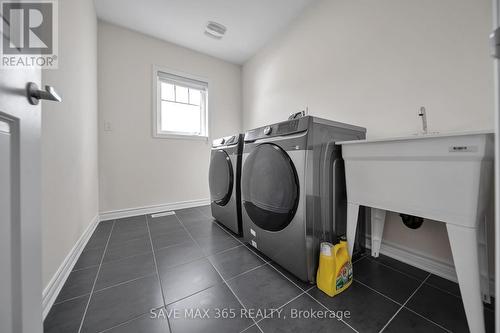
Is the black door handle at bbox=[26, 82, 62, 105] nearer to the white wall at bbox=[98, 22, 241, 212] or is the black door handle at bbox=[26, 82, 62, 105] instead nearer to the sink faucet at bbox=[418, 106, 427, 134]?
the sink faucet at bbox=[418, 106, 427, 134]

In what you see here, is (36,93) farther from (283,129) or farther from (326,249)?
(326,249)

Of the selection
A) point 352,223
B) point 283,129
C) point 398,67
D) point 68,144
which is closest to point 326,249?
point 352,223

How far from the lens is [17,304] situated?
0.42 metres

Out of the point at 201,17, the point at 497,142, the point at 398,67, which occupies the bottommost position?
the point at 497,142

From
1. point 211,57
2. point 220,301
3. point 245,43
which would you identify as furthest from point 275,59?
point 220,301

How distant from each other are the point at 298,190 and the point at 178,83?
2.51 meters

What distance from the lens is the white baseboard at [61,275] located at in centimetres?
77

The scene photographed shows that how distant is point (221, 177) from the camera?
65.2 inches

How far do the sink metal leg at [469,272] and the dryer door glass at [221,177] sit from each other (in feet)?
4.30

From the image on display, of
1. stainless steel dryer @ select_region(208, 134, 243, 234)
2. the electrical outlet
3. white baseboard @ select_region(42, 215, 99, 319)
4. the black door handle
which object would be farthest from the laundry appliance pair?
the electrical outlet

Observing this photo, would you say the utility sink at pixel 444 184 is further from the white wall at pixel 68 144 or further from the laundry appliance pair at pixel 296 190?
the white wall at pixel 68 144

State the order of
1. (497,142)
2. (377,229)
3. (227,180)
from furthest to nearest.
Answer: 1. (227,180)
2. (377,229)
3. (497,142)

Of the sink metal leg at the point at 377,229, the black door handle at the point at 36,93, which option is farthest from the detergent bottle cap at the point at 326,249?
the black door handle at the point at 36,93

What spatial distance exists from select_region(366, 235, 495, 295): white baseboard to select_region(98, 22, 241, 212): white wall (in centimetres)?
225
